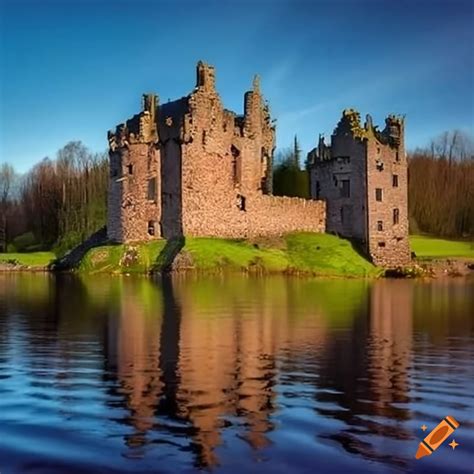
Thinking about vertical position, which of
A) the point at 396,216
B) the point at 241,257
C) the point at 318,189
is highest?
the point at 318,189

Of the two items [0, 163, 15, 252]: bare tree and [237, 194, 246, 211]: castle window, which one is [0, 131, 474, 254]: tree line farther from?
[237, 194, 246, 211]: castle window

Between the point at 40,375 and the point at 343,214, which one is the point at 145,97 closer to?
the point at 343,214

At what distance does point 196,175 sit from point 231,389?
44476mm

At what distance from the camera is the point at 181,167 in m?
56.7

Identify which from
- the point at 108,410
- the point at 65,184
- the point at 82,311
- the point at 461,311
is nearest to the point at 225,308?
the point at 82,311

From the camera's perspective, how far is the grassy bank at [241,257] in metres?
52.0

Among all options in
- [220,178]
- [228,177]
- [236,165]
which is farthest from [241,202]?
[236,165]

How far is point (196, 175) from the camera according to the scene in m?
56.7

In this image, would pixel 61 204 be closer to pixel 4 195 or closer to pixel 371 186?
pixel 4 195

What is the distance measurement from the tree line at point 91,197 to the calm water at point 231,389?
50.4 meters

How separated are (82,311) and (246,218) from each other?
33479 mm

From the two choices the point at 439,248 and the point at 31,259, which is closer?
the point at 31,259

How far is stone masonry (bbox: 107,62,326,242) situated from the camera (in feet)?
186

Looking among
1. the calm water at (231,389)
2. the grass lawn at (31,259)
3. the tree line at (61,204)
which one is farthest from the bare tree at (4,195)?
the calm water at (231,389)
